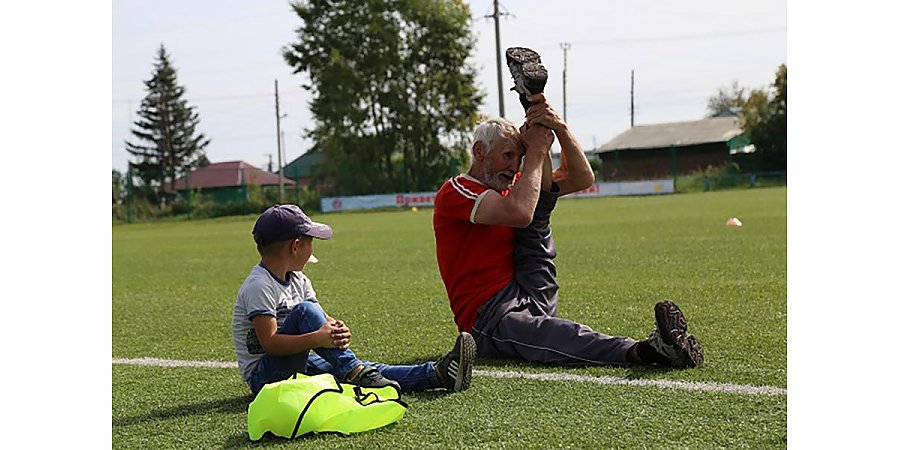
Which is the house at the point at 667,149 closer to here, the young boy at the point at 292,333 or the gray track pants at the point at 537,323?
the gray track pants at the point at 537,323

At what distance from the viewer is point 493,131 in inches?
203

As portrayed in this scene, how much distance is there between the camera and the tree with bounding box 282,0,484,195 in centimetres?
5000

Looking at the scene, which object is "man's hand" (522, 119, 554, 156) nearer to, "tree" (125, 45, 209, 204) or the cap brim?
the cap brim

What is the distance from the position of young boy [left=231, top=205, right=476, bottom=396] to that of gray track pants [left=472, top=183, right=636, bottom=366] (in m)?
0.71

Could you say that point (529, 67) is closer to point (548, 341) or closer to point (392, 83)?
point (548, 341)

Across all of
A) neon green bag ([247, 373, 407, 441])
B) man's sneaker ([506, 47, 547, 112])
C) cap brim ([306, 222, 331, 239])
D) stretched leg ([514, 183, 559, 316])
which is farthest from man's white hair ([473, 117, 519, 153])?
neon green bag ([247, 373, 407, 441])

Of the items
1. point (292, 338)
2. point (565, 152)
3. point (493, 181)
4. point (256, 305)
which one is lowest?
point (292, 338)

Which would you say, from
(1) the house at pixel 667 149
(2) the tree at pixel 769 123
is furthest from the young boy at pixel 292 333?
(1) the house at pixel 667 149

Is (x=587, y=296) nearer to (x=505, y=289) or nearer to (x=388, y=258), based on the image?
(x=505, y=289)

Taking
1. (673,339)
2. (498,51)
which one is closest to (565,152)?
(673,339)

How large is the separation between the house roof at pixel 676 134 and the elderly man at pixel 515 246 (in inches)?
2610

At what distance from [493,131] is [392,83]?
45797 mm

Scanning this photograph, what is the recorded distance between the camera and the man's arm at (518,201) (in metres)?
4.95

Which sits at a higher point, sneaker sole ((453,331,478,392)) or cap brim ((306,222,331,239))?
cap brim ((306,222,331,239))
